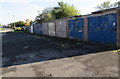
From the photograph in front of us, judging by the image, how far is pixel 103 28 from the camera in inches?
293

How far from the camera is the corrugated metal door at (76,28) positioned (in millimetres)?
9539

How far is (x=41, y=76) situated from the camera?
3.11m

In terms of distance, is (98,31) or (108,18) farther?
(98,31)

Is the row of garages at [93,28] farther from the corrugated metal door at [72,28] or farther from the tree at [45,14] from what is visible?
the tree at [45,14]

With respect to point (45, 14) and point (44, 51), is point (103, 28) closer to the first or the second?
point (44, 51)

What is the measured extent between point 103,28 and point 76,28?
10.7 ft

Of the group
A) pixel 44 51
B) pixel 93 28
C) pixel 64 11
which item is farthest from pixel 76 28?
pixel 64 11

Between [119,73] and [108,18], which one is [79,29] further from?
[119,73]

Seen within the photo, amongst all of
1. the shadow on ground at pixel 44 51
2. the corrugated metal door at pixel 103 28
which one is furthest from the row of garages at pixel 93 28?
the shadow on ground at pixel 44 51

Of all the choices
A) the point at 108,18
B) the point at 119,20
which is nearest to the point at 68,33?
the point at 108,18

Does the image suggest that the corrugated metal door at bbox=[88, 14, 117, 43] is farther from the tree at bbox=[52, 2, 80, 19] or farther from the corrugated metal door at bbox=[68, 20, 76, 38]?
the tree at bbox=[52, 2, 80, 19]

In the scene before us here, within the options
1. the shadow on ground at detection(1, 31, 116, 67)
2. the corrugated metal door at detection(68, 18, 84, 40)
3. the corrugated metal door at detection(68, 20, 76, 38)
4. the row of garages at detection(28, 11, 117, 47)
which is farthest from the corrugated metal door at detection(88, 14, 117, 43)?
the corrugated metal door at detection(68, 20, 76, 38)

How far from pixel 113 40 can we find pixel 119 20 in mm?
1463

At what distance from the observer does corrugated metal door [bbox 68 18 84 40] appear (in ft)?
31.3
